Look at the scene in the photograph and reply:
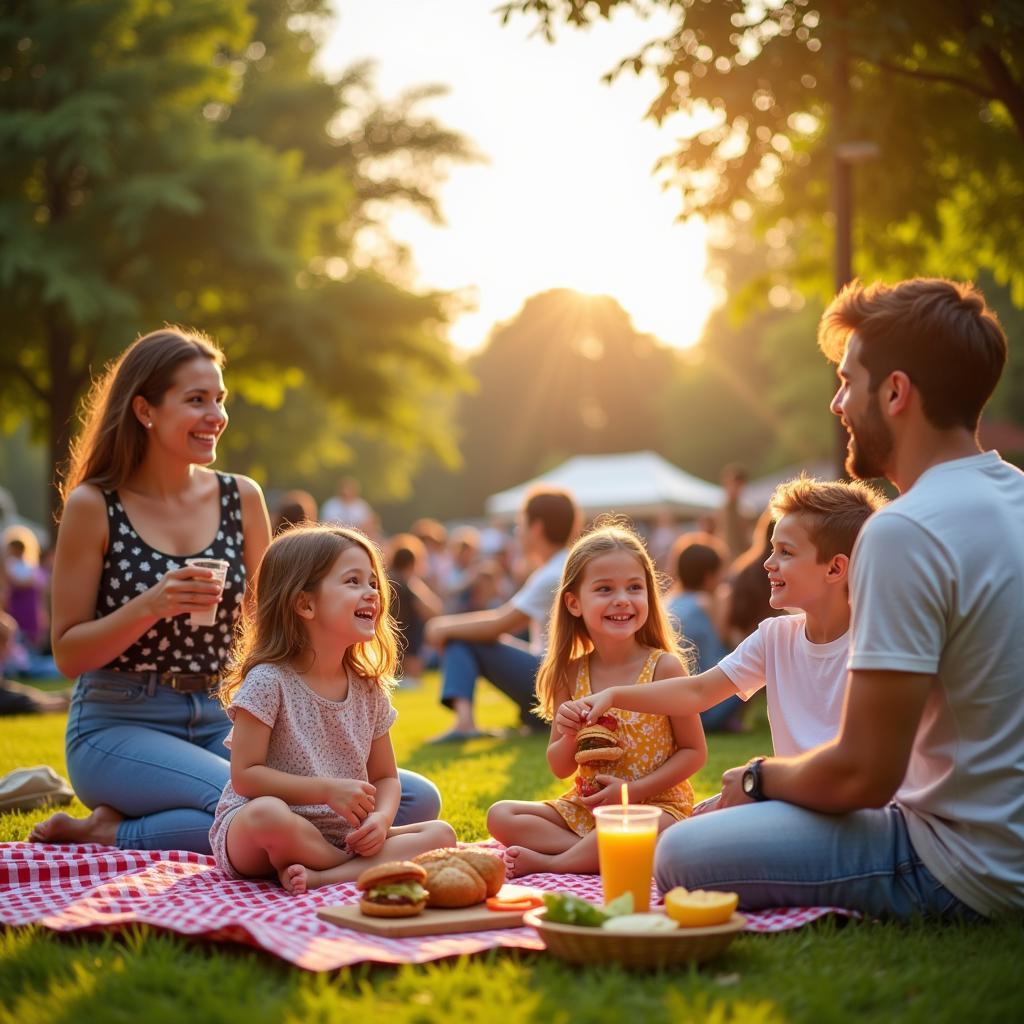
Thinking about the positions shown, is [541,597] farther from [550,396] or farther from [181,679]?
[550,396]

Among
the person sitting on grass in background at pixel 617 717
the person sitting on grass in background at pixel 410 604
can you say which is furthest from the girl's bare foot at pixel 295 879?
the person sitting on grass in background at pixel 410 604

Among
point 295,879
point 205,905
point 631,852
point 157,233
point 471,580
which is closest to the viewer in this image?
point 631,852

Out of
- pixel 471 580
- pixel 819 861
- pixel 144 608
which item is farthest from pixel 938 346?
pixel 471 580

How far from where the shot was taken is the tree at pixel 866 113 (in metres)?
8.24

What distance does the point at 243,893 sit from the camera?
163 inches

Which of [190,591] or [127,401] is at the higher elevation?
[127,401]

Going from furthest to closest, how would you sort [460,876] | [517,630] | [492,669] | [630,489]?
[630,489], [492,669], [517,630], [460,876]

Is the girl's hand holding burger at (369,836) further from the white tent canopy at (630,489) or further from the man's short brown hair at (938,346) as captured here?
the white tent canopy at (630,489)

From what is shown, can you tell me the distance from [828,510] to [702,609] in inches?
206

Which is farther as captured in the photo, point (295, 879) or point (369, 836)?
point (369, 836)

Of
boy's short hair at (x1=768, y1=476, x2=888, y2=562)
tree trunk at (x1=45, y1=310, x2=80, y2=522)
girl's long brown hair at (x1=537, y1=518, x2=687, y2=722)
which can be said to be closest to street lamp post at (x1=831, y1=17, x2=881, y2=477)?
girl's long brown hair at (x1=537, y1=518, x2=687, y2=722)

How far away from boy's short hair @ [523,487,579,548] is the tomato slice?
522 centimetres

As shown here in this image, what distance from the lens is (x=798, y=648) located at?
4355 millimetres

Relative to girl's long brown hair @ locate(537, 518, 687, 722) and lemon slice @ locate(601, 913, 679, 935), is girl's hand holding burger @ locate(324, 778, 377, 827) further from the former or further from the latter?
lemon slice @ locate(601, 913, 679, 935)
